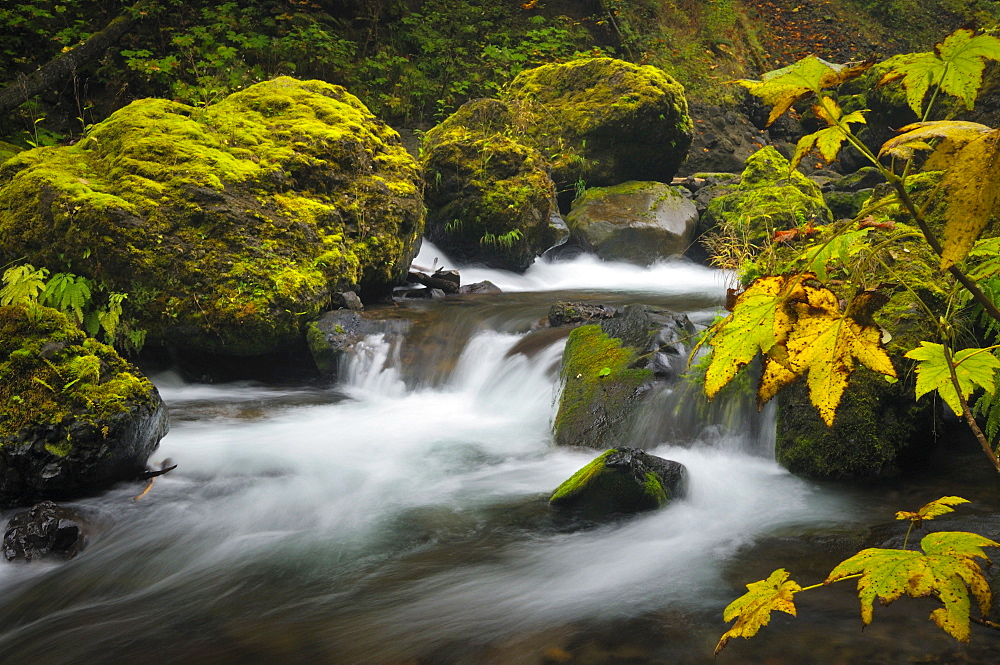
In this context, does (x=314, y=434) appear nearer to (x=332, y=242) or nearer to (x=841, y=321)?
(x=332, y=242)

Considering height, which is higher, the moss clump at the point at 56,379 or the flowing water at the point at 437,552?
the moss clump at the point at 56,379

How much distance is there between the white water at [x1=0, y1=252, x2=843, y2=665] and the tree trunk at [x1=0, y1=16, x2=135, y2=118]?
27.0 ft

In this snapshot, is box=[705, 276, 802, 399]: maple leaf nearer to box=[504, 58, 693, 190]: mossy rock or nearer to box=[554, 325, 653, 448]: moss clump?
box=[554, 325, 653, 448]: moss clump

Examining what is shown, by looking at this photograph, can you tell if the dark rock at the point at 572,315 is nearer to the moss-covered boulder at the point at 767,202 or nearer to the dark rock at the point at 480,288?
the moss-covered boulder at the point at 767,202

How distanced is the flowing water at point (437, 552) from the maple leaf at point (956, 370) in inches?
52.2

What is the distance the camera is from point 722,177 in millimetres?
14242

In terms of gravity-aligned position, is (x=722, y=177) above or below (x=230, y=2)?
below

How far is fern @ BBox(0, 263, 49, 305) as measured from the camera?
5809mm

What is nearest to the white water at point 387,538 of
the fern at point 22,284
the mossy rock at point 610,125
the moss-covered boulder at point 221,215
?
the moss-covered boulder at point 221,215

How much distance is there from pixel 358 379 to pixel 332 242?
66.7 inches

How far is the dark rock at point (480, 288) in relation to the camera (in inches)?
383

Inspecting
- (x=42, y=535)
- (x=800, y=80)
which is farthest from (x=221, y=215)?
(x=800, y=80)

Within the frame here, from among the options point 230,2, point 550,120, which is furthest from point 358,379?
point 230,2

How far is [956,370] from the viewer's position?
4.36ft
